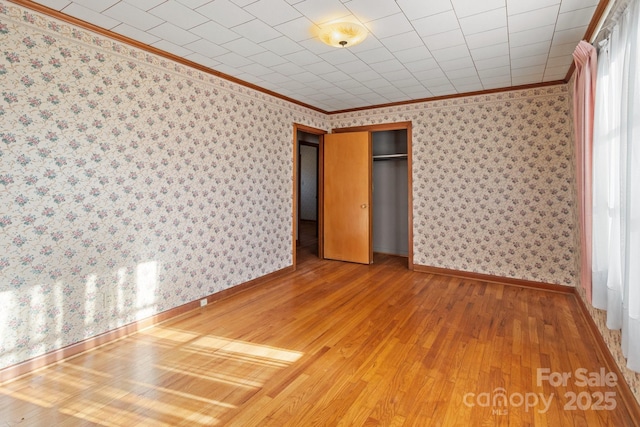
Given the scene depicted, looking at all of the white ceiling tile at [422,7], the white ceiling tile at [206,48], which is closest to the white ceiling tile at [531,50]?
the white ceiling tile at [422,7]

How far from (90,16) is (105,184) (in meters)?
1.30

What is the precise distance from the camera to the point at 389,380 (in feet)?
6.77

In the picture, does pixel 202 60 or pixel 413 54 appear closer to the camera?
pixel 413 54

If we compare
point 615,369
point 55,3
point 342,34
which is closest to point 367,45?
point 342,34

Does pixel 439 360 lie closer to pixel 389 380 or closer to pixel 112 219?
pixel 389 380

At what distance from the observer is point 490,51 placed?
9.88 ft

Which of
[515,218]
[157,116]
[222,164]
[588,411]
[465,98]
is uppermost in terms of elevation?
[465,98]

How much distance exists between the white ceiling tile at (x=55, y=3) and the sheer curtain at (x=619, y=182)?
11.5 feet

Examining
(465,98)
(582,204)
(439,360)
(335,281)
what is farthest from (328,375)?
(465,98)

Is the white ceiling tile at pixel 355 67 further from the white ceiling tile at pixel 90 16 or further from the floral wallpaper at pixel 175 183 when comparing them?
the white ceiling tile at pixel 90 16

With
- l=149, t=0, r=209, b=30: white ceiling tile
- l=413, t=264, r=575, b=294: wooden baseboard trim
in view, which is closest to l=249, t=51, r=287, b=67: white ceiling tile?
l=149, t=0, r=209, b=30: white ceiling tile

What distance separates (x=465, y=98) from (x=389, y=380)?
12.9ft

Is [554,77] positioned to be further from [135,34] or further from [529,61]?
[135,34]

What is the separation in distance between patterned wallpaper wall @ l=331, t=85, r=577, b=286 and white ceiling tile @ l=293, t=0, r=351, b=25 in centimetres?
272
